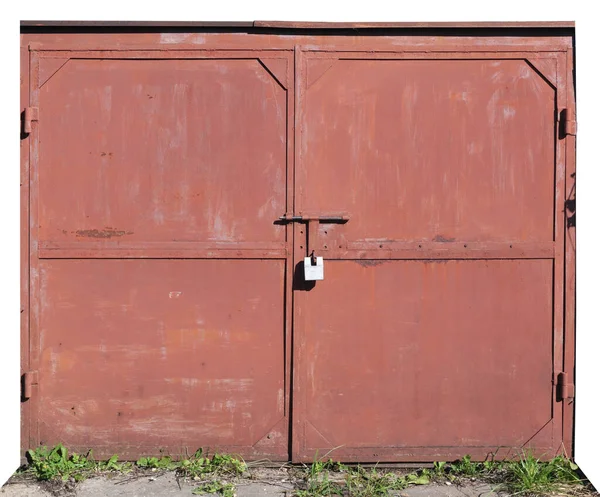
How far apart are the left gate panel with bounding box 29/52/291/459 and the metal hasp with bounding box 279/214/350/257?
0.09 m

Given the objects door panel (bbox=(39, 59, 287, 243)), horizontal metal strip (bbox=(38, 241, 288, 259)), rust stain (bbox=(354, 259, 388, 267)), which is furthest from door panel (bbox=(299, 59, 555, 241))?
horizontal metal strip (bbox=(38, 241, 288, 259))

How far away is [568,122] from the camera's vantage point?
11.7 ft

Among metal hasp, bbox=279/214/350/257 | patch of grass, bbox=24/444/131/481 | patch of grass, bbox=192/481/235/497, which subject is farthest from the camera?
metal hasp, bbox=279/214/350/257

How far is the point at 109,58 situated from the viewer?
3.57 m

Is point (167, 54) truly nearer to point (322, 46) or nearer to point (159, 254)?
point (322, 46)

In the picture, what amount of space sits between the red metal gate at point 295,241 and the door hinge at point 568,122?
17 mm

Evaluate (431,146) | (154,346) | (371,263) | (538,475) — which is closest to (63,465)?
(154,346)

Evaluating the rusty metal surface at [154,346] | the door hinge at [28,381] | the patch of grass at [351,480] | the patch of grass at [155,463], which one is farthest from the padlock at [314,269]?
the door hinge at [28,381]

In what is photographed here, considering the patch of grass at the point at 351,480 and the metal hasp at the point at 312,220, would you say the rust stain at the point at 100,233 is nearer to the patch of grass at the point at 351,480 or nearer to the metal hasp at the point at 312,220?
the metal hasp at the point at 312,220

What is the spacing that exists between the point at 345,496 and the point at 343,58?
2.50 metres

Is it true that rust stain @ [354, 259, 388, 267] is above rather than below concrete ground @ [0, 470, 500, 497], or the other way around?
above

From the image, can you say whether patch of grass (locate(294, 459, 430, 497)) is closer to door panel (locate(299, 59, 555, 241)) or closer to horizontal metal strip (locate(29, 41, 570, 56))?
door panel (locate(299, 59, 555, 241))

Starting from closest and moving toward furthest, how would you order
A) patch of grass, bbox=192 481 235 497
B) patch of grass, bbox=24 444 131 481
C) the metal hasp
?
patch of grass, bbox=192 481 235 497 → patch of grass, bbox=24 444 131 481 → the metal hasp

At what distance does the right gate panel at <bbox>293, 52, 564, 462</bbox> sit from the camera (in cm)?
359
